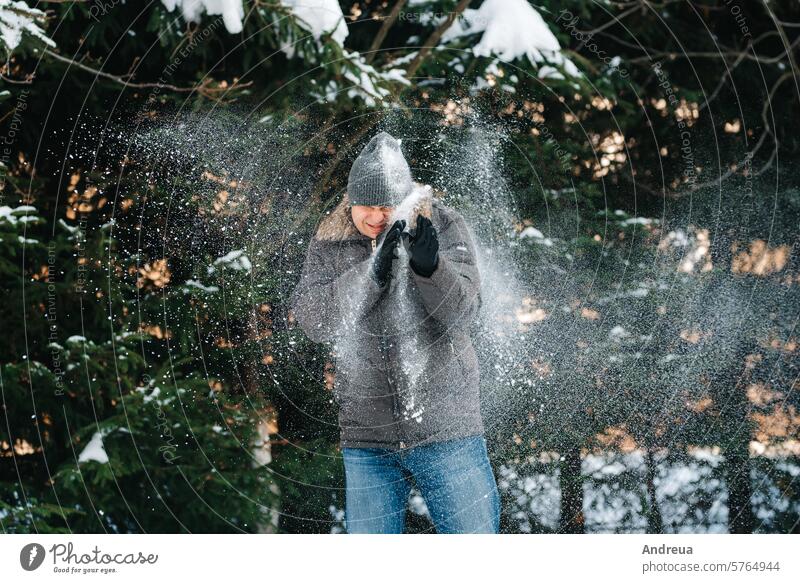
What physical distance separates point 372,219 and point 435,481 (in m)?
0.71

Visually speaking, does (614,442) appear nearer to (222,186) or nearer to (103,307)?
(222,186)

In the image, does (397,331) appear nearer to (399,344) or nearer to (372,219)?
(399,344)

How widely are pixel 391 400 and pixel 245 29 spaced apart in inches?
50.7

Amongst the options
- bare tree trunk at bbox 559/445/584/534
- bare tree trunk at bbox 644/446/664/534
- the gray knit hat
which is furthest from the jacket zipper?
bare tree trunk at bbox 644/446/664/534

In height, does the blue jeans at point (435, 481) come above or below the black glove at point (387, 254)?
below

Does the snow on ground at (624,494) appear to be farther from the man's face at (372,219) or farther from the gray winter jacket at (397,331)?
the man's face at (372,219)

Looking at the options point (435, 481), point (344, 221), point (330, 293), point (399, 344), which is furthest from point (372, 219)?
point (435, 481)

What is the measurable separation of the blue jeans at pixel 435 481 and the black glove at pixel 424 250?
44cm

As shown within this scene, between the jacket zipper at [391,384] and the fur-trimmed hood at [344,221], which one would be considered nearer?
the jacket zipper at [391,384]

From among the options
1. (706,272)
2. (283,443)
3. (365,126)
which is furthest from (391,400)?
(706,272)

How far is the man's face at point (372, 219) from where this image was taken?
215 cm

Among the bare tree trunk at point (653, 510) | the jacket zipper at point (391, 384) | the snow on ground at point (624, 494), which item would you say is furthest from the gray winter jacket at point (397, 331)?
the bare tree trunk at point (653, 510)

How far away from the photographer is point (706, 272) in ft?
8.79

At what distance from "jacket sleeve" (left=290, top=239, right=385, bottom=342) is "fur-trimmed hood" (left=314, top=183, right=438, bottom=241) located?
0.04 metres
